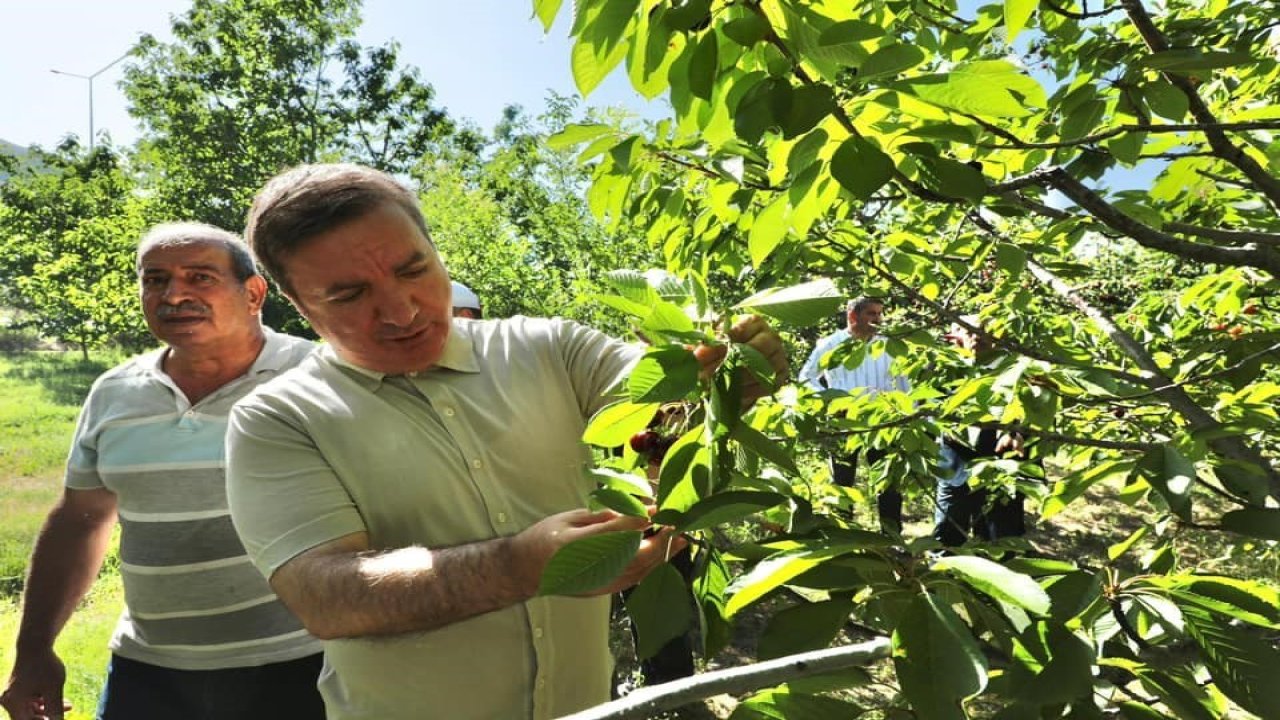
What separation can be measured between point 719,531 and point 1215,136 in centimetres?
109

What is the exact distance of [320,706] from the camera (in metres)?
2.24

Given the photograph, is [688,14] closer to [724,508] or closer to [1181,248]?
[724,508]

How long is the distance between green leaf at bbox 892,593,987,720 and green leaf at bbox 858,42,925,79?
0.51m

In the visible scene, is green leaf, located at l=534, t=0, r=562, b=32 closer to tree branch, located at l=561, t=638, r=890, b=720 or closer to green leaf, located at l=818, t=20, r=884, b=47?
green leaf, located at l=818, t=20, r=884, b=47

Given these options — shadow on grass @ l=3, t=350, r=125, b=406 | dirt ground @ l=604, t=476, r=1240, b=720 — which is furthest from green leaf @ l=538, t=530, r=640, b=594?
shadow on grass @ l=3, t=350, r=125, b=406

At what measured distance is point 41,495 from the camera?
34.1 ft

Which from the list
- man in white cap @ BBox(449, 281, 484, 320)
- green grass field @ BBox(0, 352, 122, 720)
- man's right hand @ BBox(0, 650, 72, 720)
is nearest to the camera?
man's right hand @ BBox(0, 650, 72, 720)

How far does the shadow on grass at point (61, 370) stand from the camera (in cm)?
1930

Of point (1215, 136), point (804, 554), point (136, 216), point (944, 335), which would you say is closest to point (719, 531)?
point (804, 554)

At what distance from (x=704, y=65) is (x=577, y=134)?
47 centimetres

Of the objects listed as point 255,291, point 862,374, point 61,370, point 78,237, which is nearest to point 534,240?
point 862,374

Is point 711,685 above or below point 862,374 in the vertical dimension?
below

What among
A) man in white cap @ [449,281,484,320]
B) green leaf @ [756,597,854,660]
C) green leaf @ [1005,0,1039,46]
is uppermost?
man in white cap @ [449,281,484,320]

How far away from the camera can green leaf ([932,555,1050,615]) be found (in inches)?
24.8
